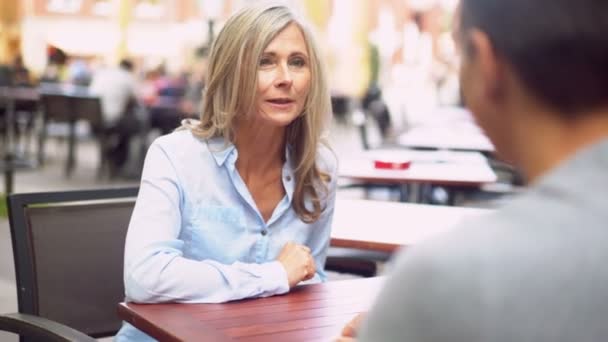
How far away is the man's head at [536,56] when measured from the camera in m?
0.72

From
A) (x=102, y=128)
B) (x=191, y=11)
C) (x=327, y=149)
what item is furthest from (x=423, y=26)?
(x=327, y=149)

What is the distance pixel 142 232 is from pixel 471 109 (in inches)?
42.1

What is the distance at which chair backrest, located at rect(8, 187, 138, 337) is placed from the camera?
6.63ft

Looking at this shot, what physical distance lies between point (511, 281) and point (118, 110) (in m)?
9.87

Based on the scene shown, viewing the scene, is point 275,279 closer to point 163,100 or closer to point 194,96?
point 194,96

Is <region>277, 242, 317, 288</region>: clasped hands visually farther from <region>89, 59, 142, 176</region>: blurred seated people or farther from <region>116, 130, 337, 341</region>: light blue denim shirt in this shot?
<region>89, 59, 142, 176</region>: blurred seated people

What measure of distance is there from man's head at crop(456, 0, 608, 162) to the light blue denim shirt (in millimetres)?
1012

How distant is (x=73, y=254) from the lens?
212 centimetres

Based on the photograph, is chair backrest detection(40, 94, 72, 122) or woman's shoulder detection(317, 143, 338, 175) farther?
chair backrest detection(40, 94, 72, 122)

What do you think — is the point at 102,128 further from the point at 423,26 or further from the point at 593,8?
the point at 423,26

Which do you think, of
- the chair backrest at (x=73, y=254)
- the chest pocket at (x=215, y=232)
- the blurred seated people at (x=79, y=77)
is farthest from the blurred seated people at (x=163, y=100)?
the chest pocket at (x=215, y=232)

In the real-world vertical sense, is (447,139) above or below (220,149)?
below

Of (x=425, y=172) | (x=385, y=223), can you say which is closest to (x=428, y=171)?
(x=425, y=172)

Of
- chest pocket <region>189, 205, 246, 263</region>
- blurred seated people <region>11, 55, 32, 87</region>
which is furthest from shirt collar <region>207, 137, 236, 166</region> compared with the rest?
blurred seated people <region>11, 55, 32, 87</region>
